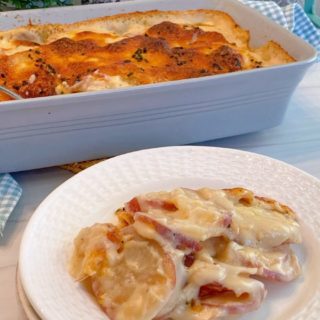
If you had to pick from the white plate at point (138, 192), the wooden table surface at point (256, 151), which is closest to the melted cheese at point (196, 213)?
the white plate at point (138, 192)

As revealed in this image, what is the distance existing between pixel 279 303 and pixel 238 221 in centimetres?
12

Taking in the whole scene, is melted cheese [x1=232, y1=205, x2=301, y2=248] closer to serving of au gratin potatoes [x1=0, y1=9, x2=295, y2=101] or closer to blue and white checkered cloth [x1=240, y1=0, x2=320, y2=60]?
serving of au gratin potatoes [x1=0, y1=9, x2=295, y2=101]

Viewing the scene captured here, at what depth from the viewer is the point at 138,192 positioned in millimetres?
958

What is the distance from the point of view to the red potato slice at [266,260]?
76 centimetres

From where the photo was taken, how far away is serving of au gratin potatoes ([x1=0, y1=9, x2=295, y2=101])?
1.21 m

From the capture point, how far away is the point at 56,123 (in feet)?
3.42

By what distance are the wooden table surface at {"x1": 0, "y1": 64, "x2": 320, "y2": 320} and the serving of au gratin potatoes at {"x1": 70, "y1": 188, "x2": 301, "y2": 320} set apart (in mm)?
150

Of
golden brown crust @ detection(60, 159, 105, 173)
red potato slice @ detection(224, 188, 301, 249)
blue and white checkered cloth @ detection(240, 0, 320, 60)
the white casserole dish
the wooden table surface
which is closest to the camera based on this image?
red potato slice @ detection(224, 188, 301, 249)

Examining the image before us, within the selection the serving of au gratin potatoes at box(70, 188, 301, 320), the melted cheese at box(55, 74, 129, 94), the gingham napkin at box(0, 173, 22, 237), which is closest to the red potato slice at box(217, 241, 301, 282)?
the serving of au gratin potatoes at box(70, 188, 301, 320)

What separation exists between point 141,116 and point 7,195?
288mm

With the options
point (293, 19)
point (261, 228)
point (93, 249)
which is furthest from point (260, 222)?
point (293, 19)

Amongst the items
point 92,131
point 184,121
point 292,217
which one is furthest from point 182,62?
point 292,217

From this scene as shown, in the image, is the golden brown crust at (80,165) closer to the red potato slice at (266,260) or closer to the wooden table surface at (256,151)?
the wooden table surface at (256,151)

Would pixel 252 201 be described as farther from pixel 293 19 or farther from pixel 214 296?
pixel 293 19
